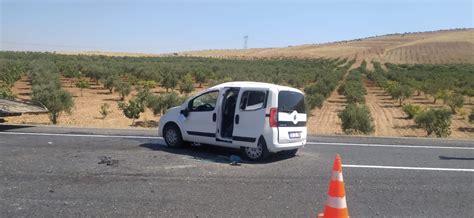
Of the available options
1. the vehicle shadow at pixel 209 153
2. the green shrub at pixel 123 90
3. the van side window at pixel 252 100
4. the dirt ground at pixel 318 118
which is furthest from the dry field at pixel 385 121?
the green shrub at pixel 123 90

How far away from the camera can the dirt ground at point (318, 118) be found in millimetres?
19469

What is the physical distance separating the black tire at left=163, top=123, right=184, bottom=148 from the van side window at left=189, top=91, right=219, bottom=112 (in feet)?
2.12

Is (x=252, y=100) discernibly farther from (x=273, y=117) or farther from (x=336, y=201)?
(x=336, y=201)

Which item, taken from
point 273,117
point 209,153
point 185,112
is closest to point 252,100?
point 273,117

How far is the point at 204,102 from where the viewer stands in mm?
11312

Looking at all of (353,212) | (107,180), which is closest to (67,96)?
(107,180)

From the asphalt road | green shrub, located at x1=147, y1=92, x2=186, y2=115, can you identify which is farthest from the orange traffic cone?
green shrub, located at x1=147, y1=92, x2=186, y2=115

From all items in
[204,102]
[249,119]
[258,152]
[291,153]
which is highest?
[204,102]

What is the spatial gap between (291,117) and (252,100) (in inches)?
34.5

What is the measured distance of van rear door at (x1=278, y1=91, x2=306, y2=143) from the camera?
9969mm

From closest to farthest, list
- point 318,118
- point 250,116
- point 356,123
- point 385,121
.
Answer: point 250,116, point 356,123, point 385,121, point 318,118

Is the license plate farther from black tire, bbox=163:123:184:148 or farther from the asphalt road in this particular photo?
black tire, bbox=163:123:184:148

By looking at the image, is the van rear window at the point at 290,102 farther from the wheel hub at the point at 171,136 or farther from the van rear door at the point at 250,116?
the wheel hub at the point at 171,136

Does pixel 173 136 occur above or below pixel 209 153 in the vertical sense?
above
